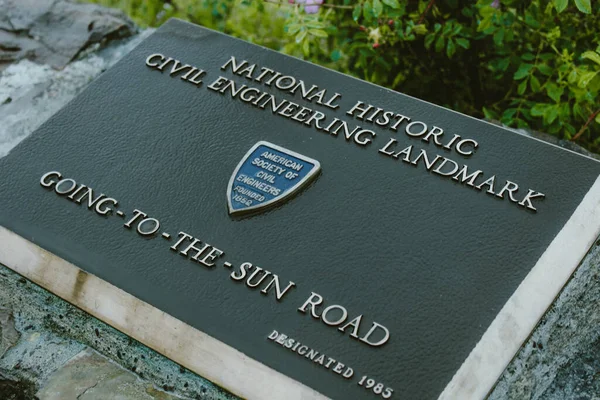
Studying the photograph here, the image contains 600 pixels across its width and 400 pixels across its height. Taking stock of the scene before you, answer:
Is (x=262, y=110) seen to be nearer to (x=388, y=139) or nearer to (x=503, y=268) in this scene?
(x=388, y=139)

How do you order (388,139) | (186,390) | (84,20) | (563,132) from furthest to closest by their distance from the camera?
(84,20), (563,132), (388,139), (186,390)

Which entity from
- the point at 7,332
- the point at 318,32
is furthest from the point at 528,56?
the point at 7,332

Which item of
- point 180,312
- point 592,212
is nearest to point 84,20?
point 180,312

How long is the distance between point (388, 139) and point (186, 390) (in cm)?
98

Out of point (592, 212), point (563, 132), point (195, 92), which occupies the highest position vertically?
point (563, 132)

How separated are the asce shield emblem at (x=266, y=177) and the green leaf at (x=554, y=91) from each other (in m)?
1.16

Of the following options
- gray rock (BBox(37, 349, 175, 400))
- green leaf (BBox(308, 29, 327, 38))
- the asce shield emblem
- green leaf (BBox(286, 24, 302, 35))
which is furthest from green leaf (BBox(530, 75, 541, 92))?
gray rock (BBox(37, 349, 175, 400))

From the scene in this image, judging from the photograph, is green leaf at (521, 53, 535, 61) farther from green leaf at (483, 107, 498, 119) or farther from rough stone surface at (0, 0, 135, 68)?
rough stone surface at (0, 0, 135, 68)

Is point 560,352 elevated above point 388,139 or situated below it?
below

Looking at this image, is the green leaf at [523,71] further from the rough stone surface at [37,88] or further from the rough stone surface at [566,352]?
the rough stone surface at [37,88]

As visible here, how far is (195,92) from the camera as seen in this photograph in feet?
8.68

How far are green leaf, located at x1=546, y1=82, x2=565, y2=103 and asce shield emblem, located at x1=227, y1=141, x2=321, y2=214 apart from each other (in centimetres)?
116

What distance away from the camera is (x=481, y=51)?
11.4ft

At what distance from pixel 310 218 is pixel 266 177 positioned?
0.67ft
